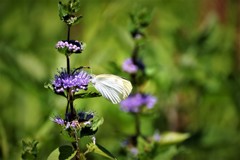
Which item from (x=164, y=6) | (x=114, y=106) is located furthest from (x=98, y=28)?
(x=164, y=6)

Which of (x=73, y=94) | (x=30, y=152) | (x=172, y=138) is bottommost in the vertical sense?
(x=30, y=152)

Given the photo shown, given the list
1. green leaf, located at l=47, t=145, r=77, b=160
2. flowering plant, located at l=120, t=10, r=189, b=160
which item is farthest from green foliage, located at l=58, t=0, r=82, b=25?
flowering plant, located at l=120, t=10, r=189, b=160

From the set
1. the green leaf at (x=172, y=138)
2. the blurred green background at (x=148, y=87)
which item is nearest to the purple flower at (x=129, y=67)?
the green leaf at (x=172, y=138)

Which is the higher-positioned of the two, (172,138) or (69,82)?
(172,138)

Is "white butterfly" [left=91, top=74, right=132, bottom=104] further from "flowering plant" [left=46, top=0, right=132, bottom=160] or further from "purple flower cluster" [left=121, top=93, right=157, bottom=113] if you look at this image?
"purple flower cluster" [left=121, top=93, right=157, bottom=113]

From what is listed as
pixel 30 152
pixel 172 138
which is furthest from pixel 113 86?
pixel 172 138

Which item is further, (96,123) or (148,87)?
(148,87)

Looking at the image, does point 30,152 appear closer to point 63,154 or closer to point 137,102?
point 63,154

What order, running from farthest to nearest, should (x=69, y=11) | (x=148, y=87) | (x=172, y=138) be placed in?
(x=148, y=87)
(x=172, y=138)
(x=69, y=11)

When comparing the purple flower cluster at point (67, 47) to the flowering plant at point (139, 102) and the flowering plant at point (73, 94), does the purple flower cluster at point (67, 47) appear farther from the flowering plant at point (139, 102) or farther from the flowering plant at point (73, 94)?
the flowering plant at point (139, 102)
